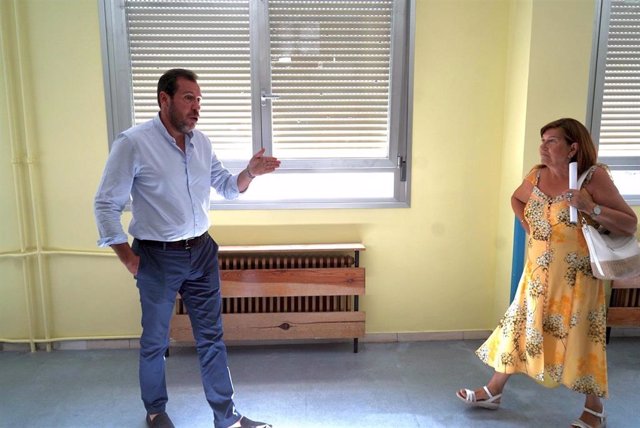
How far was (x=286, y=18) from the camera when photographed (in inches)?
116

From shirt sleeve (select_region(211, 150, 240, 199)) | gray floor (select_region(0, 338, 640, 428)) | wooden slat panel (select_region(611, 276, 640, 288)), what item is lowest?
gray floor (select_region(0, 338, 640, 428))

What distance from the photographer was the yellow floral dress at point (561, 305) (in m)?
2.09

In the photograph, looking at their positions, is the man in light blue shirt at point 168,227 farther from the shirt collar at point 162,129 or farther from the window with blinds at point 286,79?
the window with blinds at point 286,79

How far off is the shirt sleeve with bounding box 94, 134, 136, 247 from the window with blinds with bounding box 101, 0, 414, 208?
1.10 metres

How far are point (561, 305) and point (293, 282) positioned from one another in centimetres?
149

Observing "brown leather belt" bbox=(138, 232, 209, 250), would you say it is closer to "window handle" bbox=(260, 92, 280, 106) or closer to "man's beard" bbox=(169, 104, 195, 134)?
"man's beard" bbox=(169, 104, 195, 134)

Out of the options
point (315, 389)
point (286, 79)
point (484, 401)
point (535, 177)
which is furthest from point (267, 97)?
point (484, 401)

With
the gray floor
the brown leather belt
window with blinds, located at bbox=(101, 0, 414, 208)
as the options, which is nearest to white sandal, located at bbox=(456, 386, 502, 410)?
the gray floor

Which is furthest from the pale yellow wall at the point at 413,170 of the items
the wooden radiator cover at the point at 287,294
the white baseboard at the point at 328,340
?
the wooden radiator cover at the point at 287,294

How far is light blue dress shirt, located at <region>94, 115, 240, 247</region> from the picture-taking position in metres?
1.96

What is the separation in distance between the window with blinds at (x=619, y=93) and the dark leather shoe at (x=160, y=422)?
306 centimetres

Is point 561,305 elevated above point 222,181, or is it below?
below

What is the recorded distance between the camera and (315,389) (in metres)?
2.66

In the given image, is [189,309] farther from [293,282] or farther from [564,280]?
[564,280]
